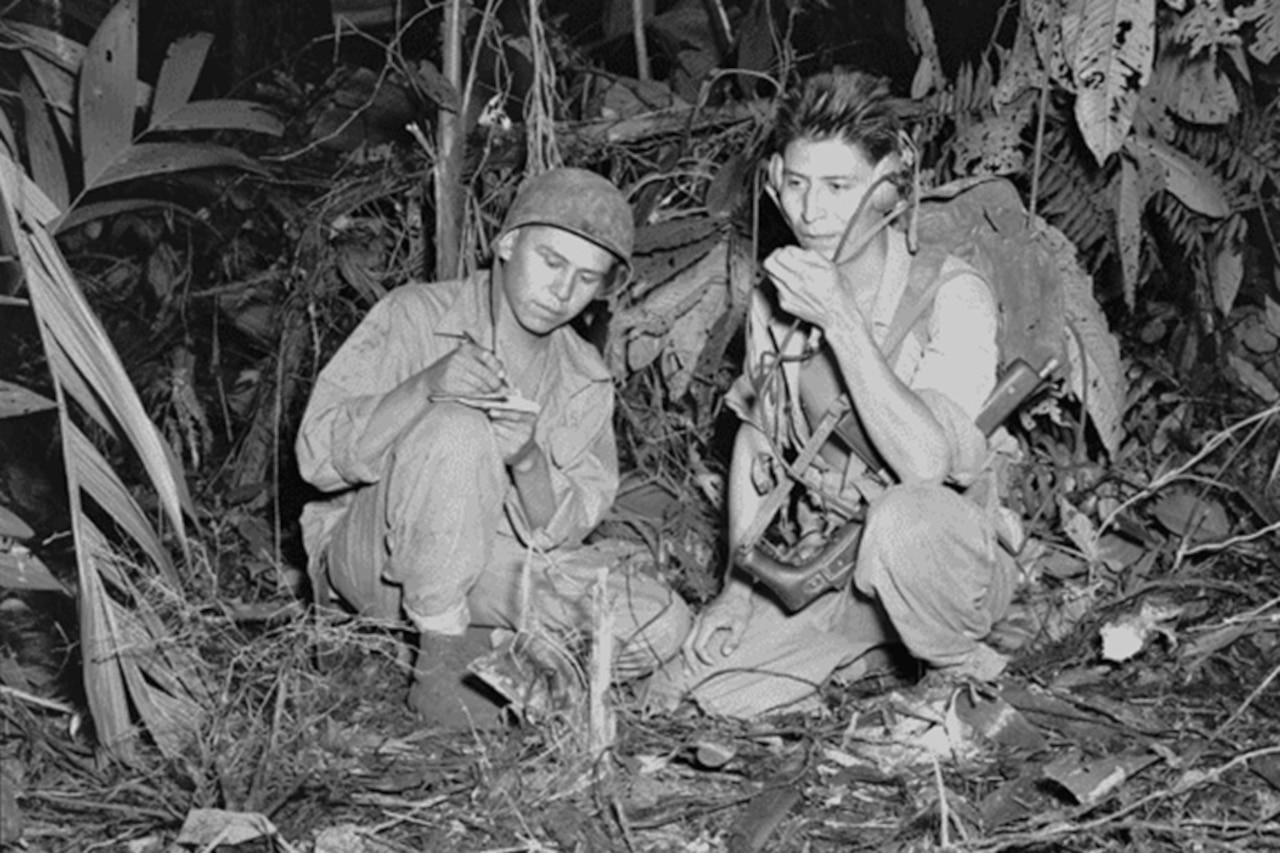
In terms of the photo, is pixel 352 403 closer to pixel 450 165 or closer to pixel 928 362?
pixel 450 165

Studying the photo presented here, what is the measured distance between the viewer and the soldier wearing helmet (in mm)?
3723

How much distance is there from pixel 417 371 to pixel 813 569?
92 cm

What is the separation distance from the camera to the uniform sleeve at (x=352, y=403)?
383 centimetres

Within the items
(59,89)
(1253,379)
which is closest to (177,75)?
(59,89)

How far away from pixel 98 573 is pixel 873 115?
5.63 ft

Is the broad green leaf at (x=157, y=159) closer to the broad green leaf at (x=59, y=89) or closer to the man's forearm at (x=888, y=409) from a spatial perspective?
the broad green leaf at (x=59, y=89)

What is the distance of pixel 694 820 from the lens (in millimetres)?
3365

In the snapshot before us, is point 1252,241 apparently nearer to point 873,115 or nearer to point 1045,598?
point 1045,598

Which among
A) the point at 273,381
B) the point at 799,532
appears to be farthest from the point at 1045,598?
the point at 273,381

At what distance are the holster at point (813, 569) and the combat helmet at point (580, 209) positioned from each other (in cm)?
69

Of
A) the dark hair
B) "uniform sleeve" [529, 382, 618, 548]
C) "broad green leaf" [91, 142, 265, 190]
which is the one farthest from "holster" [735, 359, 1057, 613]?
"broad green leaf" [91, 142, 265, 190]

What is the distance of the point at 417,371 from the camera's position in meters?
3.96

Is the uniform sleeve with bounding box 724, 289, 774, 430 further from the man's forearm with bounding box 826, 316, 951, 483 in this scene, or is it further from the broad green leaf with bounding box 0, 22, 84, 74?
the broad green leaf with bounding box 0, 22, 84, 74

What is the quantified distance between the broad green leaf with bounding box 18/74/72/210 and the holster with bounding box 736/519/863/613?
1.63 m
